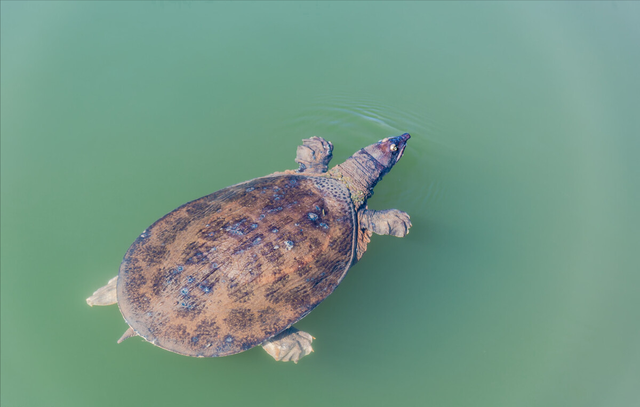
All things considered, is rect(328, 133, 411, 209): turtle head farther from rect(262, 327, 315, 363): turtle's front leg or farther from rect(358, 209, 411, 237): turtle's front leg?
rect(262, 327, 315, 363): turtle's front leg

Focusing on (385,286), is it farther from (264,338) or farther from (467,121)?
(467,121)

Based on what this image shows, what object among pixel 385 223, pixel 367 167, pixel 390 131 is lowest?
pixel 385 223

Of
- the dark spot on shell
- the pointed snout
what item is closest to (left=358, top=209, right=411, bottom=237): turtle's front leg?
the pointed snout

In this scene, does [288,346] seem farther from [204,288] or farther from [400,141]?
[400,141]

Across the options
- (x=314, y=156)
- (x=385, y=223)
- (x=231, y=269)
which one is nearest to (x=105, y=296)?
(x=231, y=269)

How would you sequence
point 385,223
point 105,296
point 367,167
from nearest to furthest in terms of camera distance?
point 105,296
point 385,223
point 367,167
